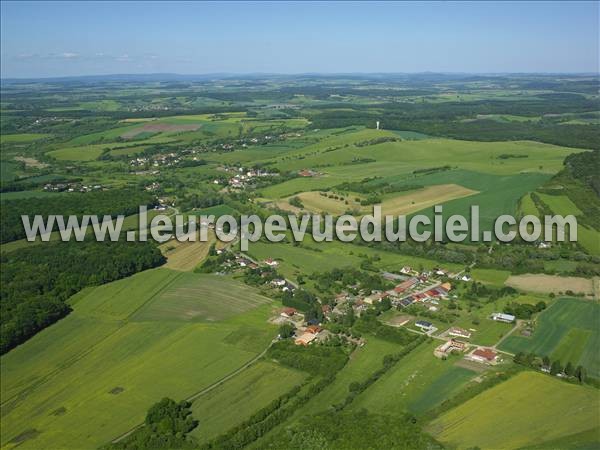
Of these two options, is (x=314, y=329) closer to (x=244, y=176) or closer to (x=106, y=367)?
(x=106, y=367)

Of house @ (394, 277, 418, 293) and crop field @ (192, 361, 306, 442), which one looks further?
house @ (394, 277, 418, 293)

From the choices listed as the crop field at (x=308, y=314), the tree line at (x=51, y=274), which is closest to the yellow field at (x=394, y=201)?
the crop field at (x=308, y=314)

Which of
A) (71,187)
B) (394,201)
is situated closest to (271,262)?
(394,201)

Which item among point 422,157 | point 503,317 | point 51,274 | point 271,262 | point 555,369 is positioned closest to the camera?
point 555,369

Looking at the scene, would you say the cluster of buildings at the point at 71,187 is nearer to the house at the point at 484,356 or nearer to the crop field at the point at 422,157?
the crop field at the point at 422,157

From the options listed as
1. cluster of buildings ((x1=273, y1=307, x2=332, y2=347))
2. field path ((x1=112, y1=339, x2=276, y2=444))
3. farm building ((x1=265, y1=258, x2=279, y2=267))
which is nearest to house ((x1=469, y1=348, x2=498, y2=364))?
cluster of buildings ((x1=273, y1=307, x2=332, y2=347))

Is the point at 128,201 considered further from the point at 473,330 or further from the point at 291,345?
the point at 473,330

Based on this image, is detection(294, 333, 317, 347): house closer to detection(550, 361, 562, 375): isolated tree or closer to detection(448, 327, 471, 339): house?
detection(448, 327, 471, 339): house
